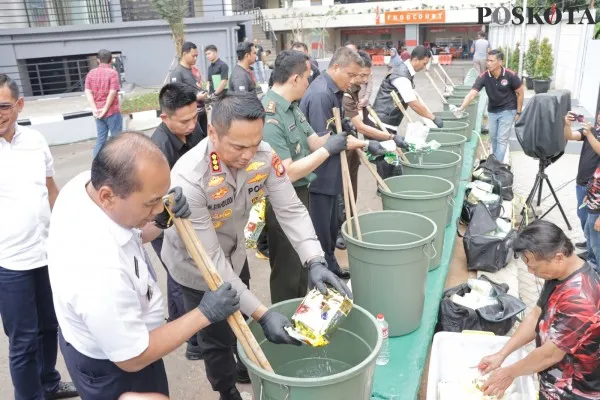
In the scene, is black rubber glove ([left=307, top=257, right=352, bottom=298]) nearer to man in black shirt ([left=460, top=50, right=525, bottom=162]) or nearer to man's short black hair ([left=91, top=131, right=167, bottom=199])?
man's short black hair ([left=91, top=131, right=167, bottom=199])

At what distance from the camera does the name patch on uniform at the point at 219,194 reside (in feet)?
7.64

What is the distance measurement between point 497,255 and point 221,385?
2.61 meters

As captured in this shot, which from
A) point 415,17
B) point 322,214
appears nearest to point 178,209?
point 322,214

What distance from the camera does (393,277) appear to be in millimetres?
2832

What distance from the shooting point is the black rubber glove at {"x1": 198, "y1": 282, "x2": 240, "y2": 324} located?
177 centimetres

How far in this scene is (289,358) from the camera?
7.93ft

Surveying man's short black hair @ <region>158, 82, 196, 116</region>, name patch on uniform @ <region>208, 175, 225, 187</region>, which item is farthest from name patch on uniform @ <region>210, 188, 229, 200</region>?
man's short black hair @ <region>158, 82, 196, 116</region>

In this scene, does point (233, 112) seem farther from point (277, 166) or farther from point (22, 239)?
point (22, 239)

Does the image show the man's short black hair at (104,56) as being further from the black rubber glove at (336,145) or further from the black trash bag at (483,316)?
the black trash bag at (483,316)

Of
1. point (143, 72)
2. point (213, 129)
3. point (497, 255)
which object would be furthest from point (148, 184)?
point (143, 72)

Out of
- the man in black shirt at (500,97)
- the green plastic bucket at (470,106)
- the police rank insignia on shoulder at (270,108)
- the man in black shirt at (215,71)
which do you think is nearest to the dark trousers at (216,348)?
the police rank insignia on shoulder at (270,108)

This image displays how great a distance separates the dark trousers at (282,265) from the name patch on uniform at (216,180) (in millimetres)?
1054

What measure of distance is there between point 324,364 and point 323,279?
0.45 metres

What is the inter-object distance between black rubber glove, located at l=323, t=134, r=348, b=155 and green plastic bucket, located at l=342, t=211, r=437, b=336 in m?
0.48
